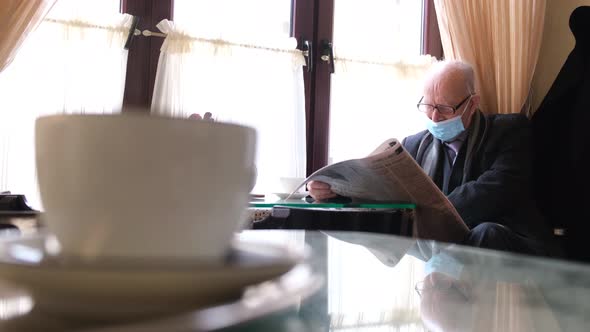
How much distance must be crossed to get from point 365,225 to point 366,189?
0.09 meters

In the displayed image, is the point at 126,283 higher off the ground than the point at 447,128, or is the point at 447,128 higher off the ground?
the point at 447,128

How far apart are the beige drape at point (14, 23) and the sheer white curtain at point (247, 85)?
17.6 inches

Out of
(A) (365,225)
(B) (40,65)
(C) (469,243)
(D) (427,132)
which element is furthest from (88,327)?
(D) (427,132)

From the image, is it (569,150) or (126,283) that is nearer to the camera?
(126,283)

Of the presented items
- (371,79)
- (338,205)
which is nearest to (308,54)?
(371,79)

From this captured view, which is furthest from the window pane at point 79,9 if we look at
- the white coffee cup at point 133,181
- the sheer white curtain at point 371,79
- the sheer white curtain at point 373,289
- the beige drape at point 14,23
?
the white coffee cup at point 133,181

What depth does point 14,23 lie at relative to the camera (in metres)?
1.64

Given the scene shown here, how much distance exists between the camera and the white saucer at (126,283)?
0.22 meters

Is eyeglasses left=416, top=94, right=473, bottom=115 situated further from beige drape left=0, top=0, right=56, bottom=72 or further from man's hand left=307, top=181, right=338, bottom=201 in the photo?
beige drape left=0, top=0, right=56, bottom=72

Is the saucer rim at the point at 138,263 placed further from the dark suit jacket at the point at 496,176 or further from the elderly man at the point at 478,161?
the dark suit jacket at the point at 496,176

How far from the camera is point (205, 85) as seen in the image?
203cm

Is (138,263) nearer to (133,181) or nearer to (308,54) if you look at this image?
(133,181)

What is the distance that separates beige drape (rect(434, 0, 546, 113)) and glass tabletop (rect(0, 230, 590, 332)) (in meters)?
1.81

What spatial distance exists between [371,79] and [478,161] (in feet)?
2.21
